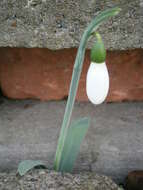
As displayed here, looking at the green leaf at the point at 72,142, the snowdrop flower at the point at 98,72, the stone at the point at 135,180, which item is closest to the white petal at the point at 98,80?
the snowdrop flower at the point at 98,72

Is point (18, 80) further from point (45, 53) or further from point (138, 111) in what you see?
point (138, 111)

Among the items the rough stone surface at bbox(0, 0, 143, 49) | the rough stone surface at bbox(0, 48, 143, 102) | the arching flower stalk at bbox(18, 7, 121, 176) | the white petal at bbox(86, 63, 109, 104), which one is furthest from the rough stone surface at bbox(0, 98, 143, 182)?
the white petal at bbox(86, 63, 109, 104)

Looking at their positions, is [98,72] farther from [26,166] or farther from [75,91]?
[26,166]

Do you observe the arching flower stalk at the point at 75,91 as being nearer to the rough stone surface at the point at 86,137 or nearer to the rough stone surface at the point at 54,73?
the rough stone surface at the point at 86,137

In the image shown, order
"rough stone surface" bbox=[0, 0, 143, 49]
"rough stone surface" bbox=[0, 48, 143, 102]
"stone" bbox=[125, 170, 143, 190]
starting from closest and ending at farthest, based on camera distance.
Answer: "rough stone surface" bbox=[0, 0, 143, 49] < "stone" bbox=[125, 170, 143, 190] < "rough stone surface" bbox=[0, 48, 143, 102]

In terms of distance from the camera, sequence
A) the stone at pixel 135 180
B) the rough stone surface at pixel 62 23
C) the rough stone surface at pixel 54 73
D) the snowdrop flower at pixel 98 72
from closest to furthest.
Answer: the snowdrop flower at pixel 98 72
the rough stone surface at pixel 62 23
the stone at pixel 135 180
the rough stone surface at pixel 54 73

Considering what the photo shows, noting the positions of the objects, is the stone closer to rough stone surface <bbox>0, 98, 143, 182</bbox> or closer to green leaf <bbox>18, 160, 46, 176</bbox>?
rough stone surface <bbox>0, 98, 143, 182</bbox>

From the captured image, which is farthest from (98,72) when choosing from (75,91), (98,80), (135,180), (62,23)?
(135,180)

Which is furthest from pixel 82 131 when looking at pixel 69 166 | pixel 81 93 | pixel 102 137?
pixel 81 93
